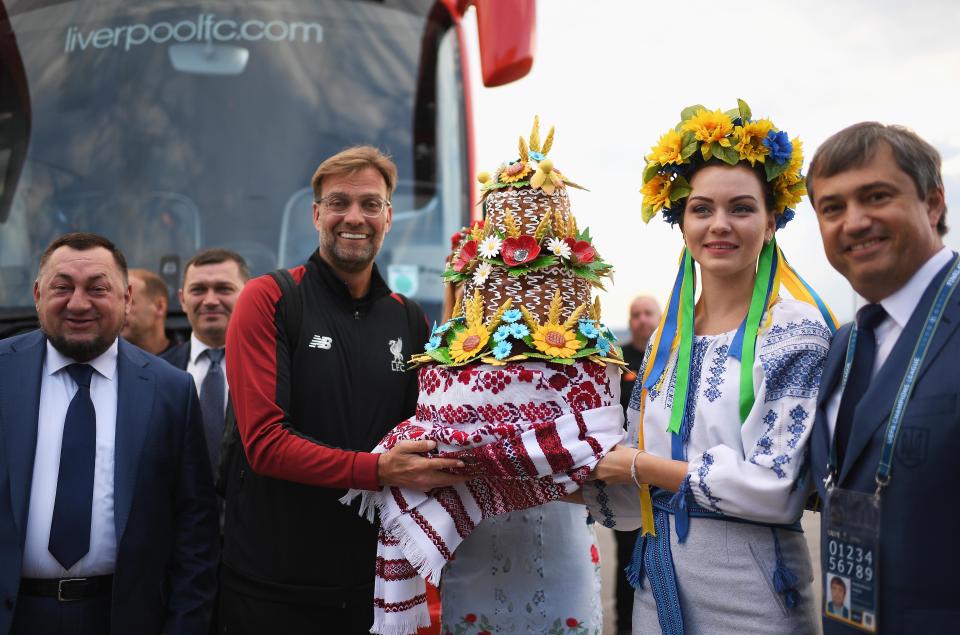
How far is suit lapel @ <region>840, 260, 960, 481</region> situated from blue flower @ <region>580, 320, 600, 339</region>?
86 centimetres

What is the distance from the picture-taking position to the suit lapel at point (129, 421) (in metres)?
2.69

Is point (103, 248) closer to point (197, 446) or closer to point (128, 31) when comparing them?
point (197, 446)

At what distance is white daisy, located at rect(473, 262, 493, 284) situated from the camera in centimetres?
265

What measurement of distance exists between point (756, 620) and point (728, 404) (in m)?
0.56

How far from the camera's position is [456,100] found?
4.84m

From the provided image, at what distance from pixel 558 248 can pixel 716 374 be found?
0.63 meters

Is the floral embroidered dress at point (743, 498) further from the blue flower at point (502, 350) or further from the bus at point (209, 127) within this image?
the bus at point (209, 127)

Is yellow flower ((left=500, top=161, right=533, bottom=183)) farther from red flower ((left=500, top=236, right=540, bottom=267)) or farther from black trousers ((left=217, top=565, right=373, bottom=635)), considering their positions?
black trousers ((left=217, top=565, right=373, bottom=635))

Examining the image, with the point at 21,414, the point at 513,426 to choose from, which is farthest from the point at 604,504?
the point at 21,414

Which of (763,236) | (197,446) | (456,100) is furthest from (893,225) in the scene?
(456,100)

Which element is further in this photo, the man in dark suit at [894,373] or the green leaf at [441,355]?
the green leaf at [441,355]

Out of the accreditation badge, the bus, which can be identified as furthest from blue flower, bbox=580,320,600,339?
the bus

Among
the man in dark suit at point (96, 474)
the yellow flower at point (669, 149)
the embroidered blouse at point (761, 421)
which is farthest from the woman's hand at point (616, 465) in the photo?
the man in dark suit at point (96, 474)

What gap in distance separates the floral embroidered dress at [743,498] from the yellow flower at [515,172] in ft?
2.71
